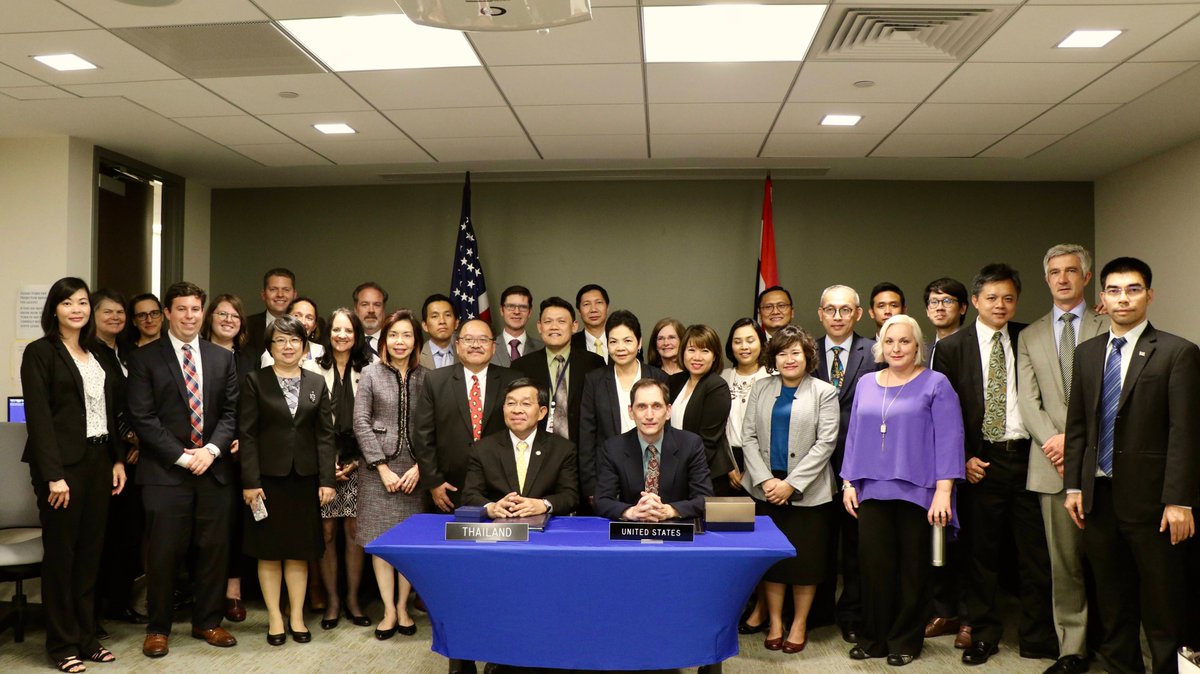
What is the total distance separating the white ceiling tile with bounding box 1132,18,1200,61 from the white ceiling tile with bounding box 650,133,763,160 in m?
2.20

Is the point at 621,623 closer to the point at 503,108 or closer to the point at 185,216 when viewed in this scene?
the point at 503,108

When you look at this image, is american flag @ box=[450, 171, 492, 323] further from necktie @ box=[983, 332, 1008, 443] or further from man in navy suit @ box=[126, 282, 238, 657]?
necktie @ box=[983, 332, 1008, 443]

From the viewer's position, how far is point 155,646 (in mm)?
4027

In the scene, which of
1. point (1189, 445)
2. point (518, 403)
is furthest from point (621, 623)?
point (1189, 445)

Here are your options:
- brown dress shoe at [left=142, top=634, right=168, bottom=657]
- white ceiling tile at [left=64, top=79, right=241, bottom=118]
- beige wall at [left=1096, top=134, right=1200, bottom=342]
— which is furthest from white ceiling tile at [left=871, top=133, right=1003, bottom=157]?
brown dress shoe at [left=142, top=634, right=168, bottom=657]

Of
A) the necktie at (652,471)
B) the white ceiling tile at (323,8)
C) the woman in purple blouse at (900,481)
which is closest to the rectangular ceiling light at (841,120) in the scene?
the woman in purple blouse at (900,481)

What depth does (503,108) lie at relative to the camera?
4.95 metres

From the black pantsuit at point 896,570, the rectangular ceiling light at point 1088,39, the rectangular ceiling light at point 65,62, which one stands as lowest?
the black pantsuit at point 896,570

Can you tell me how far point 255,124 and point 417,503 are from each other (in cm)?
258

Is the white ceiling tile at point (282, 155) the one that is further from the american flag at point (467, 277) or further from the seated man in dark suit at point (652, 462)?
the seated man in dark suit at point (652, 462)

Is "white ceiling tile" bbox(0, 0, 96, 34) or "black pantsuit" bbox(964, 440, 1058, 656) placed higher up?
"white ceiling tile" bbox(0, 0, 96, 34)

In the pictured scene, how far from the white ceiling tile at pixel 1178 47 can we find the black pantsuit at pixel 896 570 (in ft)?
7.54

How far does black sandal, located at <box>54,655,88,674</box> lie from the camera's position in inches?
150

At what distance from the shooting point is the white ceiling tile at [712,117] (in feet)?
16.2
